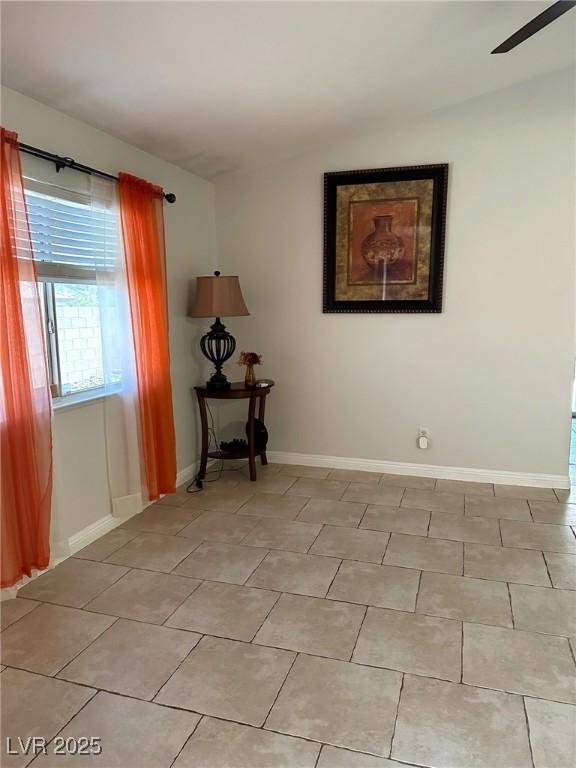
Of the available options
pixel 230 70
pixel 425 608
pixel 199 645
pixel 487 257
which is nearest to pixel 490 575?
pixel 425 608

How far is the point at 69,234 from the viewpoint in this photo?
2947mm

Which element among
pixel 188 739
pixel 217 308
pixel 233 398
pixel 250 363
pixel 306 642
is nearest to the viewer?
pixel 188 739

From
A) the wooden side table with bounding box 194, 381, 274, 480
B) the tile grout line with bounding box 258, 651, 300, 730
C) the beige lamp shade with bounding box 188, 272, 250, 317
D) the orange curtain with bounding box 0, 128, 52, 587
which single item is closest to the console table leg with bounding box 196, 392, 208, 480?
the wooden side table with bounding box 194, 381, 274, 480

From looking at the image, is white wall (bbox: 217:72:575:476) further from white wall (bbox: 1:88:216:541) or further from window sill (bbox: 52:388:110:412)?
window sill (bbox: 52:388:110:412)

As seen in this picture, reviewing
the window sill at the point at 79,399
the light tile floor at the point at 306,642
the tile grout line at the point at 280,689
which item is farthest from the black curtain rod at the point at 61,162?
the tile grout line at the point at 280,689

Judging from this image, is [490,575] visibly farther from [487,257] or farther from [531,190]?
Result: [531,190]

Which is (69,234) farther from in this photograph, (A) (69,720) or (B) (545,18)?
(B) (545,18)

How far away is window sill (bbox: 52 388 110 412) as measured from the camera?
114 inches

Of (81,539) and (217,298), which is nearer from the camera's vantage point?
(81,539)

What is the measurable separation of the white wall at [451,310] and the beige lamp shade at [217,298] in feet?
1.74

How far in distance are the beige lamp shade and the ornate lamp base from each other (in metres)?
0.20

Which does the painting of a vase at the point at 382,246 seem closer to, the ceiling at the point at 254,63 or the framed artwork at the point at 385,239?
the framed artwork at the point at 385,239

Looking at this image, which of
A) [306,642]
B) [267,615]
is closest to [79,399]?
[267,615]

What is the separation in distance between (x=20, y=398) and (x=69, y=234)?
3.27 ft
